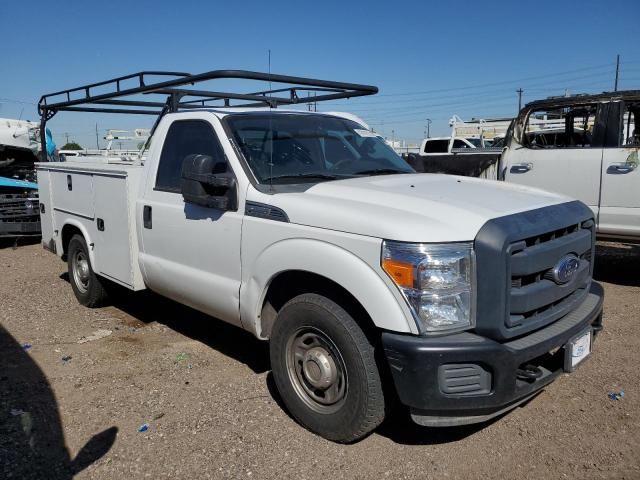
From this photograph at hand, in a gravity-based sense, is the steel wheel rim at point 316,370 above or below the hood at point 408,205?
below

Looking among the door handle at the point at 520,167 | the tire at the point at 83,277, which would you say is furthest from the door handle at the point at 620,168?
the tire at the point at 83,277

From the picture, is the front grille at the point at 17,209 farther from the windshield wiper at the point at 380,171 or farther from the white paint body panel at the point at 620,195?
the white paint body panel at the point at 620,195

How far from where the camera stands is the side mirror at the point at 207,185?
362cm

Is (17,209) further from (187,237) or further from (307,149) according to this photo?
(307,149)

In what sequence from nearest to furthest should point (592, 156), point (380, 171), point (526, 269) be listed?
point (526, 269)
point (380, 171)
point (592, 156)

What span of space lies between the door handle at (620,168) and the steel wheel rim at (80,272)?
5892mm

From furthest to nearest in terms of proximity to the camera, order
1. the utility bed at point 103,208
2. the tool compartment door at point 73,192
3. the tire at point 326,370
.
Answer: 1. the tool compartment door at point 73,192
2. the utility bed at point 103,208
3. the tire at point 326,370

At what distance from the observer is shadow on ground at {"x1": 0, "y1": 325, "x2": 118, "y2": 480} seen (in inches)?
122

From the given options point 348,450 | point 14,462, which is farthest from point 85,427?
point 348,450

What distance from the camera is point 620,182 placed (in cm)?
629

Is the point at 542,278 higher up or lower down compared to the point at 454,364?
higher up

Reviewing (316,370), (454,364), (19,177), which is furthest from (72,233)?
(19,177)

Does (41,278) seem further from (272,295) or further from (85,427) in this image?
(272,295)

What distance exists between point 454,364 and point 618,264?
6.21 m
